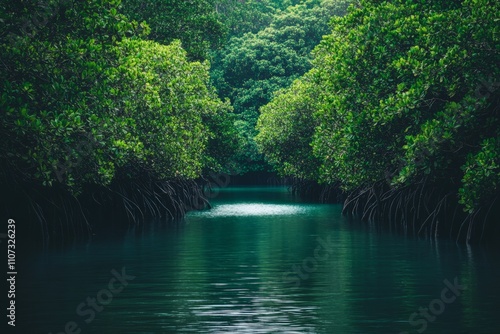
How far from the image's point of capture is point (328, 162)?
4384 centimetres

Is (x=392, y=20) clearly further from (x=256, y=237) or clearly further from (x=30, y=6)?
(x=30, y=6)

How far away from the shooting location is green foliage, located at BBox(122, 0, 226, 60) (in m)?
50.7

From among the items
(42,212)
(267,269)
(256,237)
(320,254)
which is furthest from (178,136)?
(267,269)

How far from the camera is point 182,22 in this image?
179 ft

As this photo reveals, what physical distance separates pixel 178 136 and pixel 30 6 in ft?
57.2
